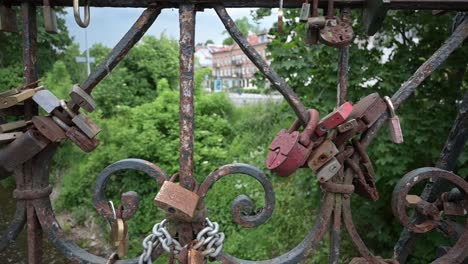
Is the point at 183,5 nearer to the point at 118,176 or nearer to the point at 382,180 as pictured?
the point at 382,180

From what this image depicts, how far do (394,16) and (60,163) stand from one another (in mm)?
7838

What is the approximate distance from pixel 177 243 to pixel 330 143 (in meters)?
0.45

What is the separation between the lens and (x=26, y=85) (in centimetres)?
101

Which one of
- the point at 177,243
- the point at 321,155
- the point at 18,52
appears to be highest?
the point at 321,155

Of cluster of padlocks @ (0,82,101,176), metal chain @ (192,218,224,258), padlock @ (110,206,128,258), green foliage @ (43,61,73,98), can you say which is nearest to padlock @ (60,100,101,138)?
cluster of padlocks @ (0,82,101,176)

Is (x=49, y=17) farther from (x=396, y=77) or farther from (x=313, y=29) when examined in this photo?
(x=396, y=77)

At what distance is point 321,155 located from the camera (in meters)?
0.93

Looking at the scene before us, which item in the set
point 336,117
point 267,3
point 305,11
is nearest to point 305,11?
point 305,11

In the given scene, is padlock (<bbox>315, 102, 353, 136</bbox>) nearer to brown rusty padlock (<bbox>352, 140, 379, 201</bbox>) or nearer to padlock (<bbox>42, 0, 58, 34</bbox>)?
brown rusty padlock (<bbox>352, 140, 379, 201</bbox>)

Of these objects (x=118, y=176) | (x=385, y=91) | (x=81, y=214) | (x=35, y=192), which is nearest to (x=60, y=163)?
(x=81, y=214)

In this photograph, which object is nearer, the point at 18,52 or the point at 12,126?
the point at 12,126

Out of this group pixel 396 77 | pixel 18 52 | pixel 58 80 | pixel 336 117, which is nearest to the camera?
pixel 336 117

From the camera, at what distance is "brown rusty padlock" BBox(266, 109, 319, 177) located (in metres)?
0.90

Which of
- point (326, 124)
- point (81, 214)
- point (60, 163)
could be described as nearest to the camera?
point (326, 124)
